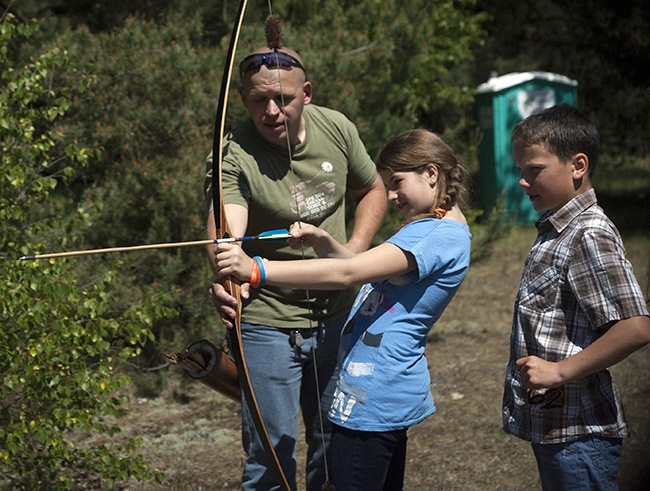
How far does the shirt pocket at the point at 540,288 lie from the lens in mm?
2031

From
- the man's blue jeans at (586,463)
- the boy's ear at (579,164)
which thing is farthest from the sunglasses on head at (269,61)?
the man's blue jeans at (586,463)

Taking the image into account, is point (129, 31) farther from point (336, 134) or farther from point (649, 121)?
point (649, 121)

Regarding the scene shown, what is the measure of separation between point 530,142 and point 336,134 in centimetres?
90

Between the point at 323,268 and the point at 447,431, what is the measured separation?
2797 millimetres

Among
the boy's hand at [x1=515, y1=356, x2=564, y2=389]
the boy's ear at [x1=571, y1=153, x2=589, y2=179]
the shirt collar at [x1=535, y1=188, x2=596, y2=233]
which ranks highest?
the boy's ear at [x1=571, y1=153, x2=589, y2=179]

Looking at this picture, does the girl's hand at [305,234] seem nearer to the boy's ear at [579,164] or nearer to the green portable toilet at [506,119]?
the boy's ear at [579,164]

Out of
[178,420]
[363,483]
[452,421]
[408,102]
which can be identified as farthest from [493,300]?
[363,483]

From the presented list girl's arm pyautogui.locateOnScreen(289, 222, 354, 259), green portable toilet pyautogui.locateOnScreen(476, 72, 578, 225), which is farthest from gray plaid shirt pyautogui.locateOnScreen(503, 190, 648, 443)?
green portable toilet pyautogui.locateOnScreen(476, 72, 578, 225)

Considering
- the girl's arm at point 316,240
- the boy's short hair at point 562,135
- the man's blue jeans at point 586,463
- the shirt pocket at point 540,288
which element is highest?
the boy's short hair at point 562,135

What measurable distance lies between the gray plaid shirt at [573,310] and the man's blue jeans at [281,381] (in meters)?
0.76

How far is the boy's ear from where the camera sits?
2.05 metres

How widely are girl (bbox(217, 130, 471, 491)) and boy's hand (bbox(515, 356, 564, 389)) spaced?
326 millimetres

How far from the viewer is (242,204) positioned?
257 cm

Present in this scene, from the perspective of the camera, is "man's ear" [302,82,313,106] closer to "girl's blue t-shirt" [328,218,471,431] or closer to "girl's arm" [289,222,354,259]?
"girl's arm" [289,222,354,259]
